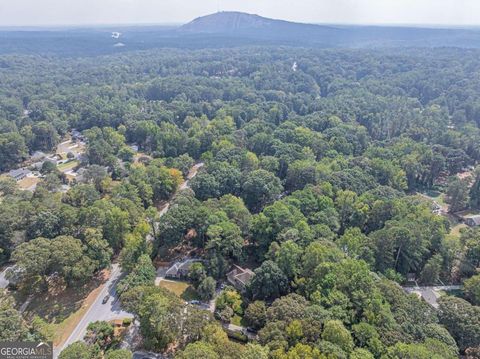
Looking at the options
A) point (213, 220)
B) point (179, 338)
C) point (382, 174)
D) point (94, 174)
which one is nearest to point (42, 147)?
point (94, 174)

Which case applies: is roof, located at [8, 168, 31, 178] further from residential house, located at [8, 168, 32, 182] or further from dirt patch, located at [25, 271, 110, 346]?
dirt patch, located at [25, 271, 110, 346]

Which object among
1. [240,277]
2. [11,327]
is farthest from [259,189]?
[11,327]

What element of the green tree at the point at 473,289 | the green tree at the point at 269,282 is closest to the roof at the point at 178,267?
the green tree at the point at 269,282

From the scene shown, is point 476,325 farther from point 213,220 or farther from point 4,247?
point 4,247

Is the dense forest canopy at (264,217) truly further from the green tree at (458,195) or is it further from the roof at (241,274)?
the roof at (241,274)

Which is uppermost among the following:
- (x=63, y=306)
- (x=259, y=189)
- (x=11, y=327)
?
(x=11, y=327)

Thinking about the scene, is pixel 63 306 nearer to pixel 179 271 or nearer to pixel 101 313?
pixel 101 313
